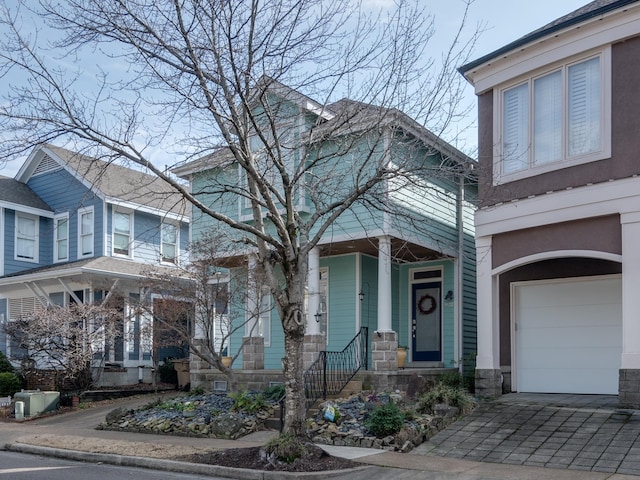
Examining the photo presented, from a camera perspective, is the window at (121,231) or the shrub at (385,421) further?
the window at (121,231)

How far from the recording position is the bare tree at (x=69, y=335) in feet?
60.2

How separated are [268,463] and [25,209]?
1769 cm

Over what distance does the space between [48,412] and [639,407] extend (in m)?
13.7

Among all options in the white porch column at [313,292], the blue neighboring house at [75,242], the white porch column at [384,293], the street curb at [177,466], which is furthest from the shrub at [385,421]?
the blue neighboring house at [75,242]

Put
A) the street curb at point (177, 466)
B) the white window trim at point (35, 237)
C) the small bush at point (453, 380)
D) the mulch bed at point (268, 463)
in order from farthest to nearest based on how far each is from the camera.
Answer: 1. the white window trim at point (35, 237)
2. the small bush at point (453, 380)
3. the mulch bed at point (268, 463)
4. the street curb at point (177, 466)

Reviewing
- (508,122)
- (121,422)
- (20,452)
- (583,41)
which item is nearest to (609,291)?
(508,122)

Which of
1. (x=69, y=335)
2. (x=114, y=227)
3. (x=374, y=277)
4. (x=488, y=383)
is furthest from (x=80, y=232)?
(x=488, y=383)

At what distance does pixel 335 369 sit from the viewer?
15.8 metres

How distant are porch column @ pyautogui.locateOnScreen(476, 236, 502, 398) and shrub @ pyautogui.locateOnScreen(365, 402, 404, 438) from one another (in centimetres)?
252

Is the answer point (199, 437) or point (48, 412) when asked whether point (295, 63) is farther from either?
point (48, 412)

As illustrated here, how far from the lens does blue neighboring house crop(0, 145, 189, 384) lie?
72.8 ft

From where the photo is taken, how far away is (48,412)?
1762cm

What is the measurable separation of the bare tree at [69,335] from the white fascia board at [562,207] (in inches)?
420

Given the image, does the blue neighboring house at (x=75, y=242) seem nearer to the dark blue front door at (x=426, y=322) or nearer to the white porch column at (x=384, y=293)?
the dark blue front door at (x=426, y=322)
